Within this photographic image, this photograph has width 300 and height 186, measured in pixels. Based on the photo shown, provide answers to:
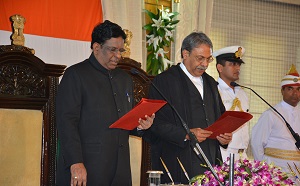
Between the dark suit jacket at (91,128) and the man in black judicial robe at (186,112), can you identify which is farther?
the man in black judicial robe at (186,112)

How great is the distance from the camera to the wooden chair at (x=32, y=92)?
334 centimetres

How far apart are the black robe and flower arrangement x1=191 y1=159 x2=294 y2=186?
680mm

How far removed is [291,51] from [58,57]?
3.17 m

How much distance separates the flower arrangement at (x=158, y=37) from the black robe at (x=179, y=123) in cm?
197

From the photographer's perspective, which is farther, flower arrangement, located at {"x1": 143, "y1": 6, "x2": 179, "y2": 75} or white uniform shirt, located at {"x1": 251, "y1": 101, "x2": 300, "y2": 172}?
flower arrangement, located at {"x1": 143, "y1": 6, "x2": 179, "y2": 75}

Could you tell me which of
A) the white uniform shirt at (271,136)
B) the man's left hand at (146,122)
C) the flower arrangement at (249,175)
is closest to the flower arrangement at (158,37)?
the white uniform shirt at (271,136)

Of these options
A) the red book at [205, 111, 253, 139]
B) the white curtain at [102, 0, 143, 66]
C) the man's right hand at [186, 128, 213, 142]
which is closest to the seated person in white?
the white curtain at [102, 0, 143, 66]

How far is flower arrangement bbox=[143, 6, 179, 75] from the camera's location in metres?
5.32

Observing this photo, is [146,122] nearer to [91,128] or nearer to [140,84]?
[91,128]

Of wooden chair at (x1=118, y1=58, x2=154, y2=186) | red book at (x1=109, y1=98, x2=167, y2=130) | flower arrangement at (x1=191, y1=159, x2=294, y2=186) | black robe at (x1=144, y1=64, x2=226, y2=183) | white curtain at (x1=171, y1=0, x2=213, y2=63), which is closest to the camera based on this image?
flower arrangement at (x1=191, y1=159, x2=294, y2=186)

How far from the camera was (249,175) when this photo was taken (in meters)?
2.32

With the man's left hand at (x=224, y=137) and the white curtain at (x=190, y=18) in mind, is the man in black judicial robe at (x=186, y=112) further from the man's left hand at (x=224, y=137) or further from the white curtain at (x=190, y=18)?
the white curtain at (x=190, y=18)

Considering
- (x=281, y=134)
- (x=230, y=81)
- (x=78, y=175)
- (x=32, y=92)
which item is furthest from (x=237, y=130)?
(x=78, y=175)

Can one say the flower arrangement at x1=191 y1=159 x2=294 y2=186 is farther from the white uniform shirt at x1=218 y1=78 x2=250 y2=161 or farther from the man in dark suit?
the white uniform shirt at x1=218 y1=78 x2=250 y2=161
